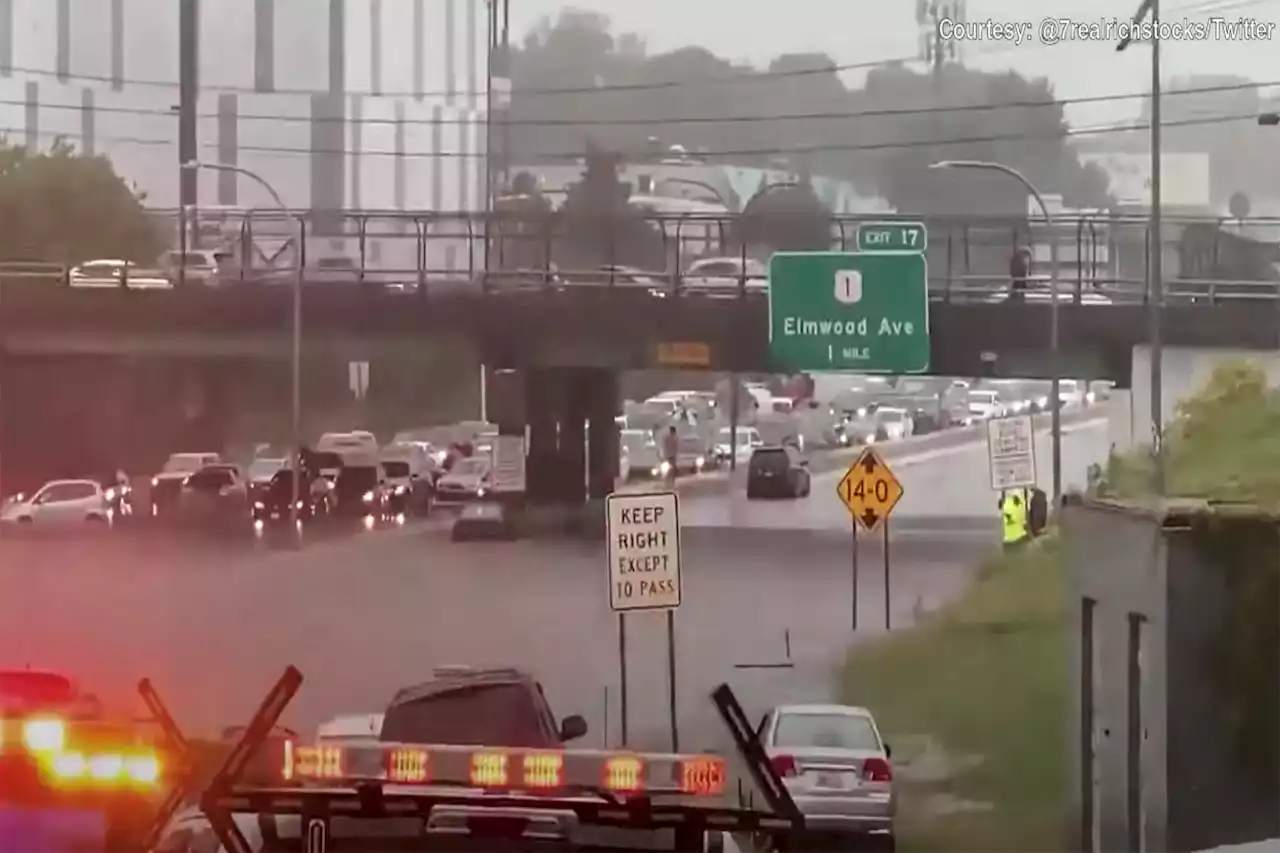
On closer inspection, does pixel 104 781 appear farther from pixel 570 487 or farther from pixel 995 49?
pixel 995 49

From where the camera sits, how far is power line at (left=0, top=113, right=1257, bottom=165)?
37.6 feet

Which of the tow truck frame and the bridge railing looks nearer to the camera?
the tow truck frame

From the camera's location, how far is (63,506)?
12.6 metres

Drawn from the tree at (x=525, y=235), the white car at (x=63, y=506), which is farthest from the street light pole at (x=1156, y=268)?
the white car at (x=63, y=506)

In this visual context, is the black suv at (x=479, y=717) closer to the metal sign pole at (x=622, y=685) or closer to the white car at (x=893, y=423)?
the metal sign pole at (x=622, y=685)

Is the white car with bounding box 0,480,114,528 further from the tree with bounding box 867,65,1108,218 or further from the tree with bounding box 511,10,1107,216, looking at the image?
the tree with bounding box 867,65,1108,218

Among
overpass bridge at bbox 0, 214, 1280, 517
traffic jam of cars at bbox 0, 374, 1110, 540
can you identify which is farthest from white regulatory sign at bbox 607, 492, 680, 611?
overpass bridge at bbox 0, 214, 1280, 517

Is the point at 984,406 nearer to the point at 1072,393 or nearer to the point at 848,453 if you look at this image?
the point at 1072,393

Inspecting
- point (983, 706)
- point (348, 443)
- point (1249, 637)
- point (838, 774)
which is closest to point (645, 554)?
point (838, 774)

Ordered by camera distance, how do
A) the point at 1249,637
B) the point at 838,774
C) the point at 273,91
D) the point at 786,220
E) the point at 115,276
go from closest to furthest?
1. the point at 1249,637
2. the point at 838,774
3. the point at 786,220
4. the point at 115,276
5. the point at 273,91

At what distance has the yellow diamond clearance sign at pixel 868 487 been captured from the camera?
10.6 meters

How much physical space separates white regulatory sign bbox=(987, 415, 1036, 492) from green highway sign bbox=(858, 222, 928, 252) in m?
1.21

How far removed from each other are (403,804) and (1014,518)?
28.2 ft

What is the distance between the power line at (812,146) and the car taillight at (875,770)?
4437 millimetres
